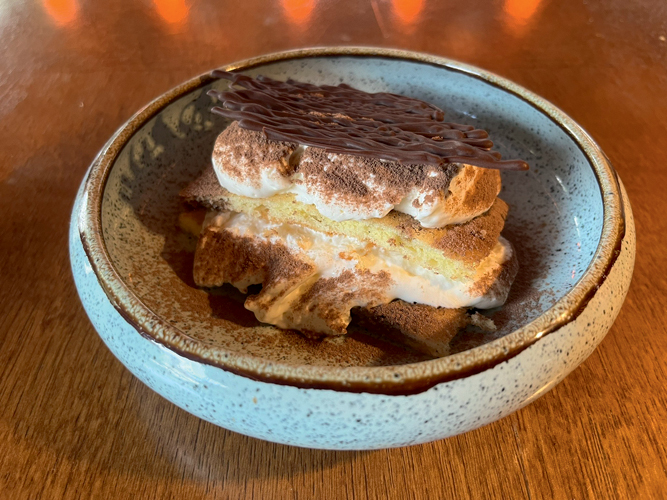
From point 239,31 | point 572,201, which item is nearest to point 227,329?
point 572,201

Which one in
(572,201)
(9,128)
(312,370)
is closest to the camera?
(312,370)

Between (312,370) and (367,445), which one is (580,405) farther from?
(312,370)

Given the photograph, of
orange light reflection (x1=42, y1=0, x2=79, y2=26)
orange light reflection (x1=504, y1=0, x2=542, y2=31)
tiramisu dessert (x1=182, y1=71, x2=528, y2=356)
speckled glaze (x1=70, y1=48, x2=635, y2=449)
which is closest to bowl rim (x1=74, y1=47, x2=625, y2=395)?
speckled glaze (x1=70, y1=48, x2=635, y2=449)

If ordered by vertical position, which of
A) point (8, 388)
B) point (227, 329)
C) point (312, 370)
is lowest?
point (8, 388)

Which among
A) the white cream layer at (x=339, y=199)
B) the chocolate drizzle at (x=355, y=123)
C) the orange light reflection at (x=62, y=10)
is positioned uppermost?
the chocolate drizzle at (x=355, y=123)

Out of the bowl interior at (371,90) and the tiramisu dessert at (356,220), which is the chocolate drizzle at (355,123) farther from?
the bowl interior at (371,90)

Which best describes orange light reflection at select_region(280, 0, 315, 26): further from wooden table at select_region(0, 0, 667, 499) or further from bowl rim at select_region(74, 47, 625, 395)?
bowl rim at select_region(74, 47, 625, 395)

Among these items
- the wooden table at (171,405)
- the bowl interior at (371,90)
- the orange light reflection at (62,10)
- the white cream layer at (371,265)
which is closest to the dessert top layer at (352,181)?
the white cream layer at (371,265)

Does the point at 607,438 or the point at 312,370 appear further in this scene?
the point at 607,438

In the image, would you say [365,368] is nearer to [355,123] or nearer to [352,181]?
[352,181]
